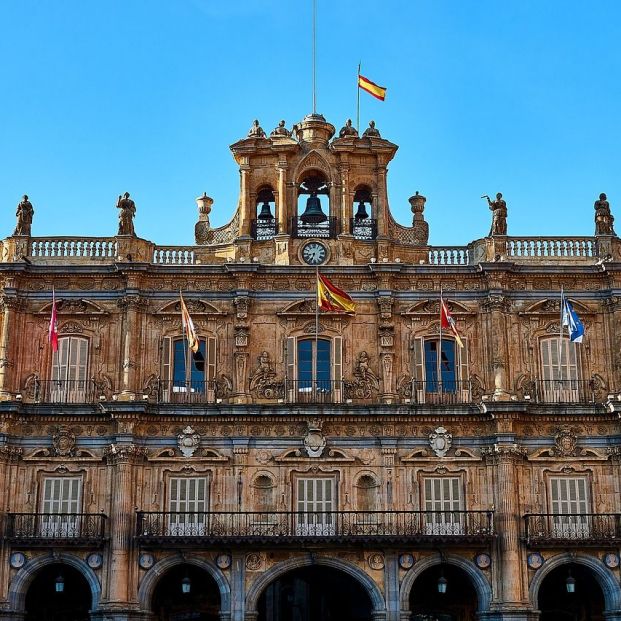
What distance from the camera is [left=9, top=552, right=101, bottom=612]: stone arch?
42.2m

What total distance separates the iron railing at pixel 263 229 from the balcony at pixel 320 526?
447 inches

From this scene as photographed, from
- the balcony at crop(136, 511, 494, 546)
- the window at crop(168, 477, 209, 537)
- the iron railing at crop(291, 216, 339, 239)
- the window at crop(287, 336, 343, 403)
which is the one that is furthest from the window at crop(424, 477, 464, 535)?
the iron railing at crop(291, 216, 339, 239)

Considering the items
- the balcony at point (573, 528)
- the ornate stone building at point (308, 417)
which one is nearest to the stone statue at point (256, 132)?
the ornate stone building at point (308, 417)

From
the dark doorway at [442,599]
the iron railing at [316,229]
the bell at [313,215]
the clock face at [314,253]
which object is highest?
the bell at [313,215]

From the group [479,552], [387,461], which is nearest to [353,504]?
[387,461]

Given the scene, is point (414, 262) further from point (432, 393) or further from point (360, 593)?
point (360, 593)

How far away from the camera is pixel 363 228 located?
155 feet

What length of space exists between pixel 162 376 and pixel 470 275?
12932mm

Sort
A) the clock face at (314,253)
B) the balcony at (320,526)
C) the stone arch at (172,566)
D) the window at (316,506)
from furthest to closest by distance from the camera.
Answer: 1. the clock face at (314,253)
2. the window at (316,506)
3. the stone arch at (172,566)
4. the balcony at (320,526)

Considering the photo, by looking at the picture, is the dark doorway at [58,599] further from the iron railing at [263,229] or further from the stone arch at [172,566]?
the iron railing at [263,229]

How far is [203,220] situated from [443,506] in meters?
15.5

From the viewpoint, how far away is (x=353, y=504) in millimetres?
43625

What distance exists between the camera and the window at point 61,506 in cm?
4288

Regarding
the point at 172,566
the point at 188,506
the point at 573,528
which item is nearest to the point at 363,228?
the point at 188,506
